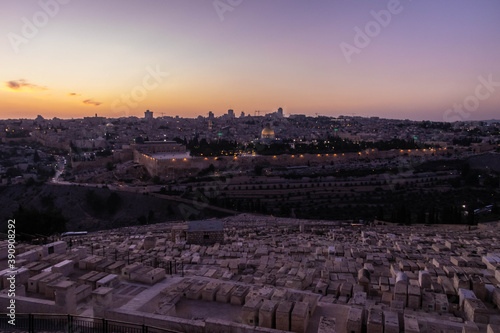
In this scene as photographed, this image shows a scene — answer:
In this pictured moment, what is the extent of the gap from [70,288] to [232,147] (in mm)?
33441

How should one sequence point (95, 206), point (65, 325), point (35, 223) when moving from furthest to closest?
point (95, 206), point (35, 223), point (65, 325)

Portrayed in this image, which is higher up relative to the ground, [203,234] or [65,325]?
[65,325]

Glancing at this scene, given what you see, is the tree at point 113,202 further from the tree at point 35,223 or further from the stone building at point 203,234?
the stone building at point 203,234

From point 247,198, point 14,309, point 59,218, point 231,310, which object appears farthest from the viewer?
point 247,198

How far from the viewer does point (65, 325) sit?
3963 mm

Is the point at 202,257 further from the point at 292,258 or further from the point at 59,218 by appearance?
the point at 59,218

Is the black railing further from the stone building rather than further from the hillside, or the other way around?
the hillside

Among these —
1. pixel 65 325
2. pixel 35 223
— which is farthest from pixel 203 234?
pixel 65 325

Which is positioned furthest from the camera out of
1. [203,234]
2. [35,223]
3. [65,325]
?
[35,223]

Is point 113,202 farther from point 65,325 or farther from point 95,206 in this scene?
point 65,325

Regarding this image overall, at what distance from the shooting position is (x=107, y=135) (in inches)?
2055

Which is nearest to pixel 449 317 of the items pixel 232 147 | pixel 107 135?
pixel 232 147

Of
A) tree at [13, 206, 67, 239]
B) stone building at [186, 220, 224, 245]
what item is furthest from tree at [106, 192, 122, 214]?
stone building at [186, 220, 224, 245]

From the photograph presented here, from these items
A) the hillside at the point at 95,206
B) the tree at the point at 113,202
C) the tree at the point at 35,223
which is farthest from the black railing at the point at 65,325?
the tree at the point at 113,202
